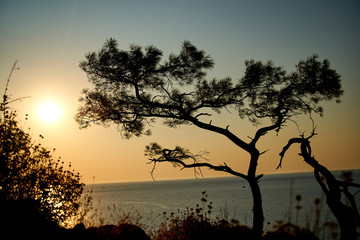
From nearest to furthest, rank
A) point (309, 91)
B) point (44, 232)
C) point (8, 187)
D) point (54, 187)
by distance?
1. point (44, 232)
2. point (8, 187)
3. point (54, 187)
4. point (309, 91)

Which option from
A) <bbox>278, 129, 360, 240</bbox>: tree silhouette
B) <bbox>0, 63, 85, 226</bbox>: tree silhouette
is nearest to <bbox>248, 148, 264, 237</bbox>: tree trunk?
<bbox>278, 129, 360, 240</bbox>: tree silhouette

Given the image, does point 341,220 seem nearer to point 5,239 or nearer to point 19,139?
point 5,239

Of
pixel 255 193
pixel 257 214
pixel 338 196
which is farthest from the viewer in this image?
pixel 255 193

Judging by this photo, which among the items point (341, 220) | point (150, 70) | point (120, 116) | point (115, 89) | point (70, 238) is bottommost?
point (70, 238)

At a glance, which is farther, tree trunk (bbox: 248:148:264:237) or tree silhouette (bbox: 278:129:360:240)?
tree trunk (bbox: 248:148:264:237)

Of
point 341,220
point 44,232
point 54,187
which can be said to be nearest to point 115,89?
point 54,187

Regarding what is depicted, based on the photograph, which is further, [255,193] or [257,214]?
[255,193]

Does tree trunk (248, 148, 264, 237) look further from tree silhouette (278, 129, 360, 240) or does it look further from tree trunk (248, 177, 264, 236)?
tree silhouette (278, 129, 360, 240)

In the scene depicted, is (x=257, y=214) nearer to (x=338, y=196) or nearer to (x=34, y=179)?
(x=338, y=196)

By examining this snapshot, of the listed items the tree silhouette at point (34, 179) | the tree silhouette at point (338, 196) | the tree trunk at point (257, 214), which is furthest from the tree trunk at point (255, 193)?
the tree silhouette at point (34, 179)

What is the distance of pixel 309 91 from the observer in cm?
989

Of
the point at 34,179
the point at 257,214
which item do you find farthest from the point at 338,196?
the point at 34,179

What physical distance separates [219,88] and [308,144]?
3.76 metres

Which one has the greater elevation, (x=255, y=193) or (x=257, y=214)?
(x=255, y=193)
